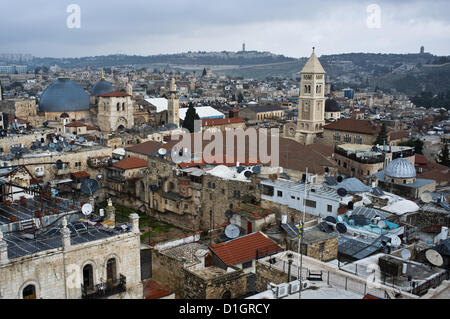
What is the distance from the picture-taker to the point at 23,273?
507 inches

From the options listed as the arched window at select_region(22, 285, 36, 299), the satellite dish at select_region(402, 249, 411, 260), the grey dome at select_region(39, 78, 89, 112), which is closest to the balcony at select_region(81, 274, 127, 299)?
the arched window at select_region(22, 285, 36, 299)

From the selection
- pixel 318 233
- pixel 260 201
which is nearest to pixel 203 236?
pixel 260 201

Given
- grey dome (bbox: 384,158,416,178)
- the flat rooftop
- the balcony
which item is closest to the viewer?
the balcony

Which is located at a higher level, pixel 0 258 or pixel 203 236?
pixel 0 258

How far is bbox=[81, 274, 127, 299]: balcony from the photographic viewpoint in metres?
14.0

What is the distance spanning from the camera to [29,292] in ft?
43.1

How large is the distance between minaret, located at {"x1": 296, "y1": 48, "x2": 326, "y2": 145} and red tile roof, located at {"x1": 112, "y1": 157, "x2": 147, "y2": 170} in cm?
2190

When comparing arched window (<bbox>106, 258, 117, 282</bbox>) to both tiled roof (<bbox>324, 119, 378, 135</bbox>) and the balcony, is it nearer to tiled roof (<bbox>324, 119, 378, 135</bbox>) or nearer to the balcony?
the balcony

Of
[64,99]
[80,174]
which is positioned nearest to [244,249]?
[80,174]

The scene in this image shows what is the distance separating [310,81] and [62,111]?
35.1 metres

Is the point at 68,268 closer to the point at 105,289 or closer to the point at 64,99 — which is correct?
the point at 105,289

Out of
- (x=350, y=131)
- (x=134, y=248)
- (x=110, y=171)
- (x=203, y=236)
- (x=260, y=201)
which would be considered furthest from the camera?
(x=350, y=131)
